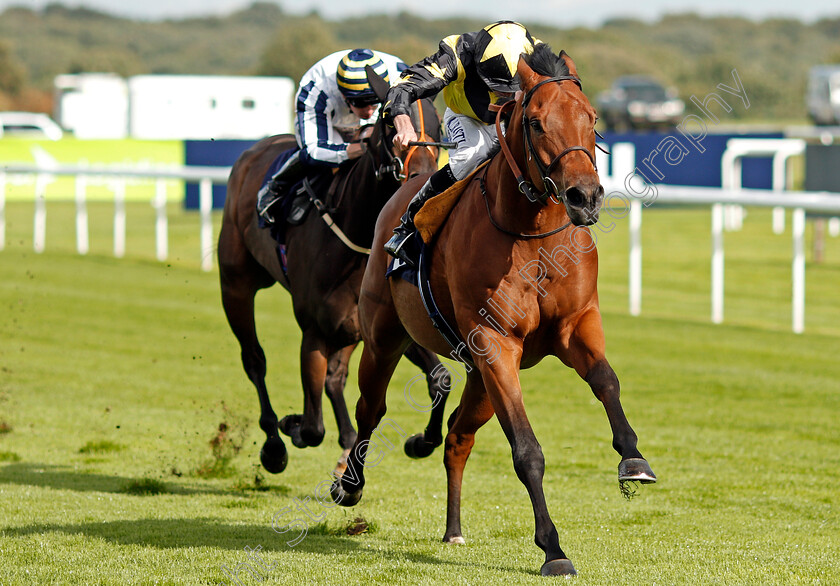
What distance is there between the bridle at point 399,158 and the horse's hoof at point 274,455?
4.76 feet

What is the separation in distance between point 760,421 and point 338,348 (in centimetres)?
290

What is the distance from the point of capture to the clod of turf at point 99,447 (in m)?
6.41

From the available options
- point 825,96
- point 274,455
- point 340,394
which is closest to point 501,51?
point 340,394

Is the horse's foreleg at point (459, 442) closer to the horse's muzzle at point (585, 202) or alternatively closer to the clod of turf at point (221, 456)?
the horse's muzzle at point (585, 202)

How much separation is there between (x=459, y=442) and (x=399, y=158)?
1.26 m

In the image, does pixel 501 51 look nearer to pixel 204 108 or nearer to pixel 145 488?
pixel 145 488

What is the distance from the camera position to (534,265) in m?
3.71

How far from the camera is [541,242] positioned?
3715mm

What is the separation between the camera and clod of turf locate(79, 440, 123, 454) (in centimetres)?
641

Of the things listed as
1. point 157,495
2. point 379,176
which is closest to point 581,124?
point 379,176

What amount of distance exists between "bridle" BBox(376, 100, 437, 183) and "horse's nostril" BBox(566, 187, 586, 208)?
166 centimetres

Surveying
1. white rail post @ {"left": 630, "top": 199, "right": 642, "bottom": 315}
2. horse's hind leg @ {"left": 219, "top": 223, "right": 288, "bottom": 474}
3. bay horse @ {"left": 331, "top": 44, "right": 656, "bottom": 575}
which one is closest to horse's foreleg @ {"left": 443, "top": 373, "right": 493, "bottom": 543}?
bay horse @ {"left": 331, "top": 44, "right": 656, "bottom": 575}

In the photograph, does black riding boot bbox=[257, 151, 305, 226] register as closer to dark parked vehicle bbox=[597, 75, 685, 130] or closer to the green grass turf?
the green grass turf

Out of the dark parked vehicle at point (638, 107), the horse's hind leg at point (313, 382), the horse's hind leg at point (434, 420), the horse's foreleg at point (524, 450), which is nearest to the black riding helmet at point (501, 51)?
the horse's foreleg at point (524, 450)
